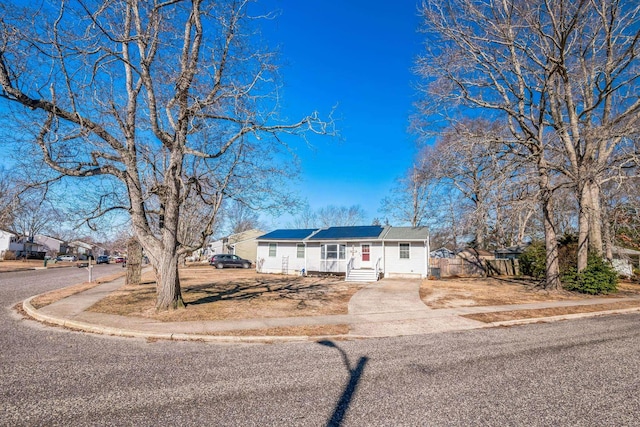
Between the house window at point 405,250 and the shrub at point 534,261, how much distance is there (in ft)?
25.8

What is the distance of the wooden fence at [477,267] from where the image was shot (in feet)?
90.3

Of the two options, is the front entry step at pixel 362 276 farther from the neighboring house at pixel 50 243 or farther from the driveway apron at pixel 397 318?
the neighboring house at pixel 50 243

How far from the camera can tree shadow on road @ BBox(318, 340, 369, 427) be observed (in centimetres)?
350

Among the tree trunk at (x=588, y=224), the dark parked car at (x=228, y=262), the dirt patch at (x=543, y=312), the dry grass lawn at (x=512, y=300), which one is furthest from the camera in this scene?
the dark parked car at (x=228, y=262)

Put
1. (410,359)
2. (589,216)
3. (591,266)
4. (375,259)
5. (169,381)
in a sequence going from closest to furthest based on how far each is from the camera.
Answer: (169,381), (410,359), (591,266), (589,216), (375,259)

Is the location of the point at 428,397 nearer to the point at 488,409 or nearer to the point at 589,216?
the point at 488,409

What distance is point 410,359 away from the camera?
570cm

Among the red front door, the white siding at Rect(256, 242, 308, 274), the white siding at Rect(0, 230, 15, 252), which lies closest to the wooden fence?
the red front door

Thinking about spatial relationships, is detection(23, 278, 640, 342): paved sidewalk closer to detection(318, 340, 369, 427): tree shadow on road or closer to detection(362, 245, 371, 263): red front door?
detection(318, 340, 369, 427): tree shadow on road

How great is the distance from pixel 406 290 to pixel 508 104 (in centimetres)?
1028

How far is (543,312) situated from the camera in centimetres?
1064

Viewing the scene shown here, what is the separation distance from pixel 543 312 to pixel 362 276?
12340 millimetres

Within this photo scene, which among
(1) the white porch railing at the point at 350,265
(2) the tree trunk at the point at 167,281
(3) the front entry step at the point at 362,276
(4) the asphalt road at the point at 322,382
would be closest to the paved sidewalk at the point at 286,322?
(4) the asphalt road at the point at 322,382

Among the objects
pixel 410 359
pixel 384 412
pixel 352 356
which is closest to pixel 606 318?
pixel 410 359
